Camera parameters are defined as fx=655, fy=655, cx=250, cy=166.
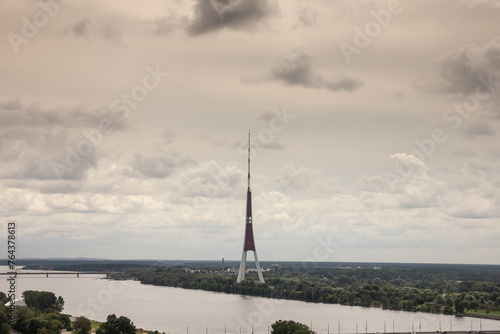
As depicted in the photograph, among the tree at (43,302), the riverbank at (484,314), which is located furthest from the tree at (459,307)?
the tree at (43,302)

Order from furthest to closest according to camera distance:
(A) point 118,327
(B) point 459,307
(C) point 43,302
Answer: (B) point 459,307, (C) point 43,302, (A) point 118,327

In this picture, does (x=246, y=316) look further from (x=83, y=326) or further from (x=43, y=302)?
(x=83, y=326)

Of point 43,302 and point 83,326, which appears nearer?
point 83,326

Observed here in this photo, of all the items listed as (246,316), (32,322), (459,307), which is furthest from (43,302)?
(459,307)

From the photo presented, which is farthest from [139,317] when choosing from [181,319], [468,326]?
[468,326]

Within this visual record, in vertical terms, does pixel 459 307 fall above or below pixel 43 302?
below

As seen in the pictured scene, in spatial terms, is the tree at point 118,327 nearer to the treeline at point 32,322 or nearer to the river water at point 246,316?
the treeline at point 32,322

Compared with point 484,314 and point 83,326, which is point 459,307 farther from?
point 83,326

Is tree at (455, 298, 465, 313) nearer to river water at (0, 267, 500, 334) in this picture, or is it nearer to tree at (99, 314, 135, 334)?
river water at (0, 267, 500, 334)

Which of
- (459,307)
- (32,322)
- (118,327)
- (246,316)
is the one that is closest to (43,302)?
(32,322)

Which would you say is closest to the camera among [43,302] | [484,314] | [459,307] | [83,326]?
[83,326]

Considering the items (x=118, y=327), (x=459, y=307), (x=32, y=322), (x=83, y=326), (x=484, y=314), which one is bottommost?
(x=484, y=314)
